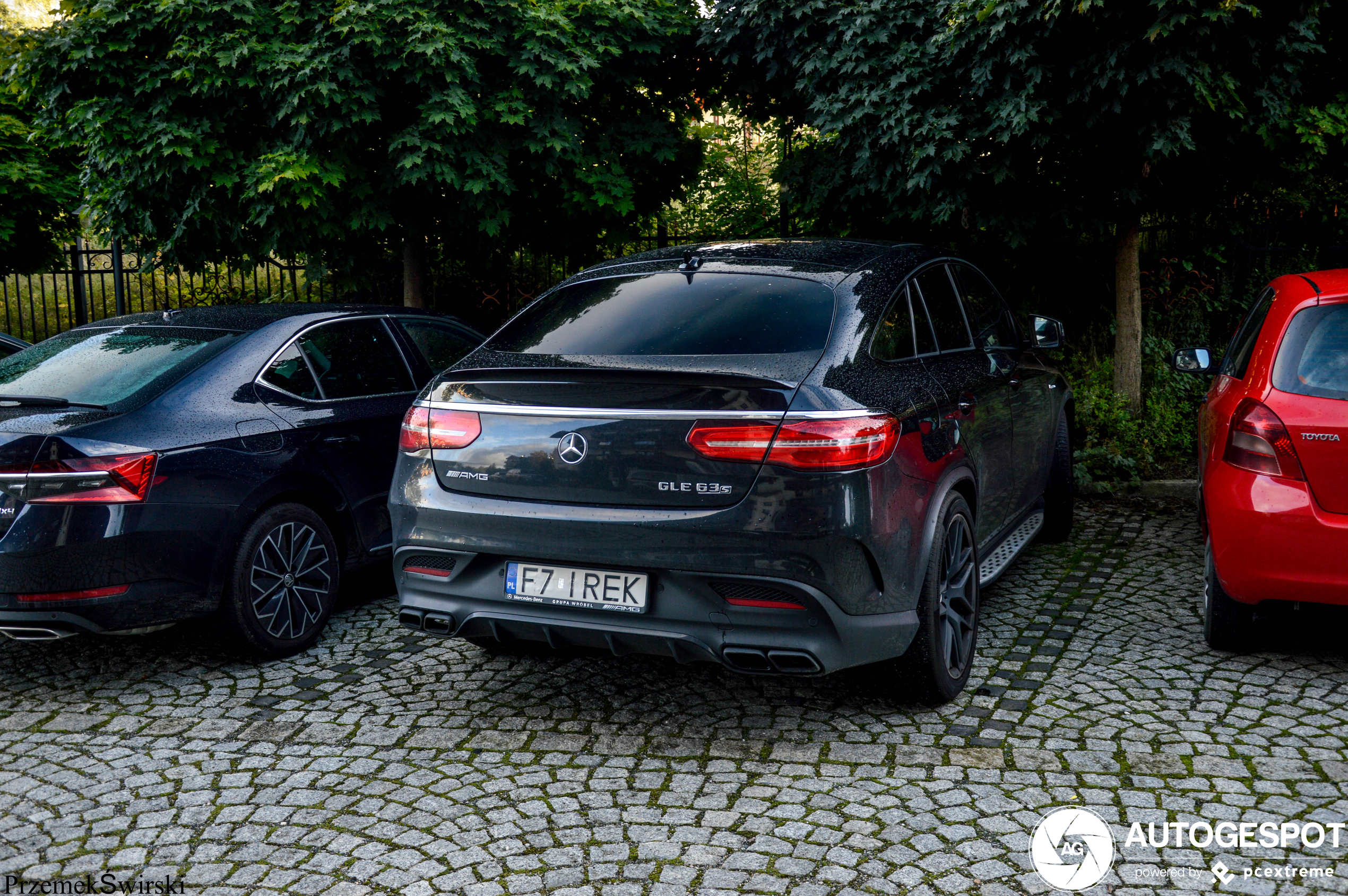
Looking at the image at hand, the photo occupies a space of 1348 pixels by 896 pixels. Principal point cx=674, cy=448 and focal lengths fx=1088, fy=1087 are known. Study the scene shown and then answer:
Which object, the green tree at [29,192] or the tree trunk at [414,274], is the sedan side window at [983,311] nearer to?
the tree trunk at [414,274]

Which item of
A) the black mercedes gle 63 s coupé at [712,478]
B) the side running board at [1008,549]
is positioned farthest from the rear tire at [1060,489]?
Answer: the black mercedes gle 63 s coupé at [712,478]

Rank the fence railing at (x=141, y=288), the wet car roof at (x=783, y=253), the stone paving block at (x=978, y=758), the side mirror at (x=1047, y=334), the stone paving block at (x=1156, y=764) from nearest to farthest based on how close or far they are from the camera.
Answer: the stone paving block at (x=1156, y=764), the stone paving block at (x=978, y=758), the wet car roof at (x=783, y=253), the side mirror at (x=1047, y=334), the fence railing at (x=141, y=288)

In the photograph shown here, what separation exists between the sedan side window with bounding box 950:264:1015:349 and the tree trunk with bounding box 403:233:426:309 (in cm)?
594

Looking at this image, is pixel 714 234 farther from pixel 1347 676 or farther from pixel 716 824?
pixel 716 824

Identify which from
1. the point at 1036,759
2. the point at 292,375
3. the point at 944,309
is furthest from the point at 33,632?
the point at 944,309

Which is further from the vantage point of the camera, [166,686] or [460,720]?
[166,686]

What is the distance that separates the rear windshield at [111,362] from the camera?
4.63 meters

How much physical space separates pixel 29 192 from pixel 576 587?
10.8m

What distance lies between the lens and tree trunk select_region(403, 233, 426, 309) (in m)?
10.1

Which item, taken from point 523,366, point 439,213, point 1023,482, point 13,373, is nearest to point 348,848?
point 523,366

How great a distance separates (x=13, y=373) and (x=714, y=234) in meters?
7.15

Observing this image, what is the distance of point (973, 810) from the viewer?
3287 millimetres

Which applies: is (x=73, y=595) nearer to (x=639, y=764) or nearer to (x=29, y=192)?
(x=639, y=764)

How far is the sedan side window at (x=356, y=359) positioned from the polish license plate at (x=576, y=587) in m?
2.07
